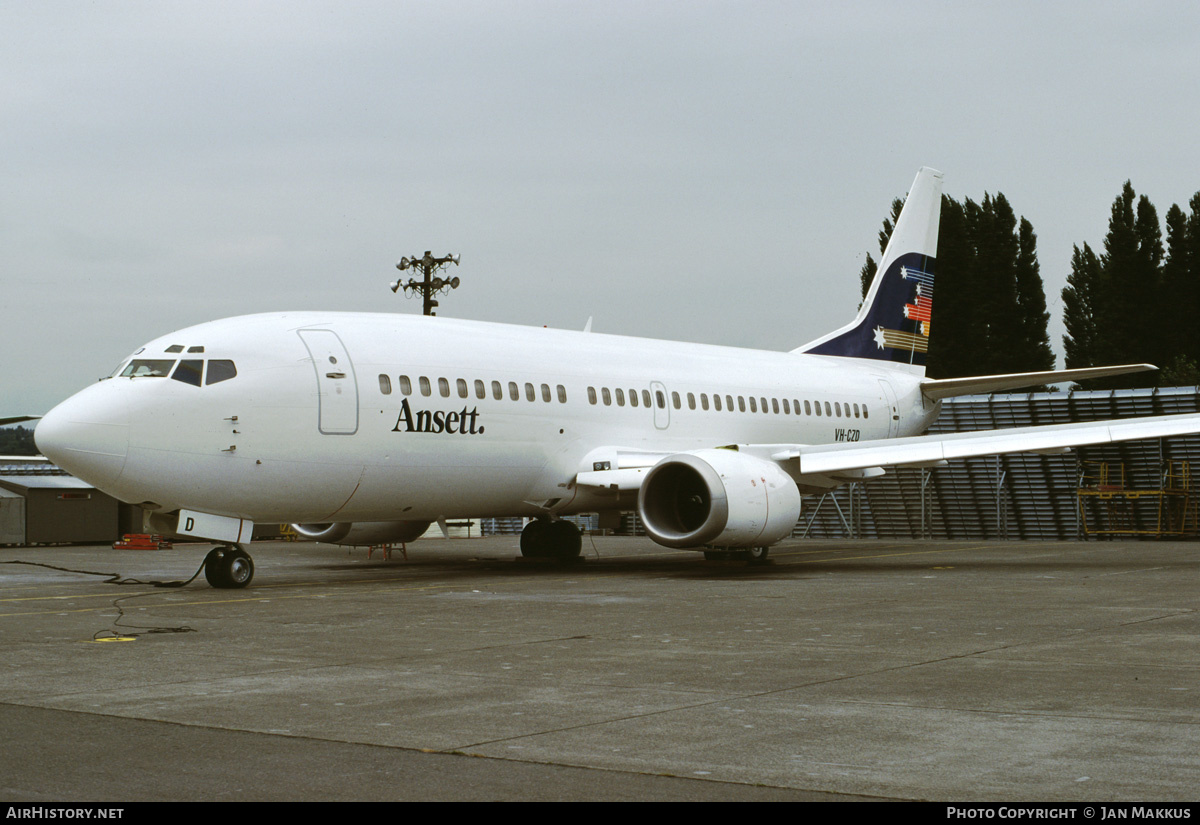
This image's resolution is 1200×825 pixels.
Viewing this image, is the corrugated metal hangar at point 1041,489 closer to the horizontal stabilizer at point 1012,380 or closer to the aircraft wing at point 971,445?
the horizontal stabilizer at point 1012,380

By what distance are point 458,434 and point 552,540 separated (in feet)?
16.0

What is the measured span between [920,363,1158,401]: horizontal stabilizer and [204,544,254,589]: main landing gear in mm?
12757

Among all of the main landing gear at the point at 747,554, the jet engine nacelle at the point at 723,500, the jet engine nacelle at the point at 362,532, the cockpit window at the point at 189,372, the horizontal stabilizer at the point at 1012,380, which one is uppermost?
the horizontal stabilizer at the point at 1012,380

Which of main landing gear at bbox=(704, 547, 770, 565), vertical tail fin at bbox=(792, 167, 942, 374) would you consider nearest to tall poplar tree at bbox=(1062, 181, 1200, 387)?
vertical tail fin at bbox=(792, 167, 942, 374)

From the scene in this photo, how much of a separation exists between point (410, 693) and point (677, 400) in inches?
532

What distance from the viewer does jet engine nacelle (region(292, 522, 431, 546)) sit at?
19.5m

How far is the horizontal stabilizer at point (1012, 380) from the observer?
20047mm

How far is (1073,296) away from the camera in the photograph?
64.8 m

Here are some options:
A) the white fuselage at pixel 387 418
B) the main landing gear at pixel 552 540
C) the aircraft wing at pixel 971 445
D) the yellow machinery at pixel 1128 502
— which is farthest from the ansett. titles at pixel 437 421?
the yellow machinery at pixel 1128 502

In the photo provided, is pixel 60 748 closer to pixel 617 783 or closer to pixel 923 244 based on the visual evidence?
pixel 617 783

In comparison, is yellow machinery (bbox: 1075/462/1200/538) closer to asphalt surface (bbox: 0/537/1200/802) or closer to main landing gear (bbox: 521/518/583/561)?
main landing gear (bbox: 521/518/583/561)

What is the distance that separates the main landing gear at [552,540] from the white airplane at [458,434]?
0.12 feet

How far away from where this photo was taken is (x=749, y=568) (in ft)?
60.3
